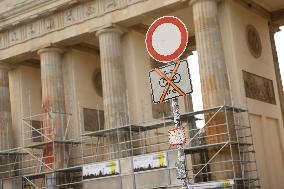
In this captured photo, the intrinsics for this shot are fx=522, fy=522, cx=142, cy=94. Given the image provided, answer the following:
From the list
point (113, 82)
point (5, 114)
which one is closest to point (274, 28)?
point (113, 82)

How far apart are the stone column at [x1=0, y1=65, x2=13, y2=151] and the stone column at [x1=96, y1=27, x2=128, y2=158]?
7.21 meters

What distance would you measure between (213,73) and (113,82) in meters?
5.40

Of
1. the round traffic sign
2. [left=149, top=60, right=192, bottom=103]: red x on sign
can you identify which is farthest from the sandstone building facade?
the round traffic sign

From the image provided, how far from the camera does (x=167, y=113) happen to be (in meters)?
27.9

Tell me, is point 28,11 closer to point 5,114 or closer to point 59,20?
point 59,20

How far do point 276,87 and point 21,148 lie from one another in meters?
14.0

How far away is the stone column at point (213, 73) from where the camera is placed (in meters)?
22.1

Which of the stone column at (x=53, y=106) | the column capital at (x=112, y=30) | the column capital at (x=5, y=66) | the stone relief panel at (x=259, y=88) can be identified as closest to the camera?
the stone relief panel at (x=259, y=88)

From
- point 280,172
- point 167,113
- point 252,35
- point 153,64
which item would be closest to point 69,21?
point 153,64

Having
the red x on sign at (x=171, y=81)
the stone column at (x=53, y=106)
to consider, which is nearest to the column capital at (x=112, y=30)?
the stone column at (x=53, y=106)

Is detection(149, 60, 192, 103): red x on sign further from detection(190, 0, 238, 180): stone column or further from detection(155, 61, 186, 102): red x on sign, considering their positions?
detection(190, 0, 238, 180): stone column

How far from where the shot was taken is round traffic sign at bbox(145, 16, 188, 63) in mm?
8398

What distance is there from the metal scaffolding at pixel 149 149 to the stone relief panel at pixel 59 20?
4.67 meters

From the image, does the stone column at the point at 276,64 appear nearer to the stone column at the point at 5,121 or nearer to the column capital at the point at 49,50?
the column capital at the point at 49,50
